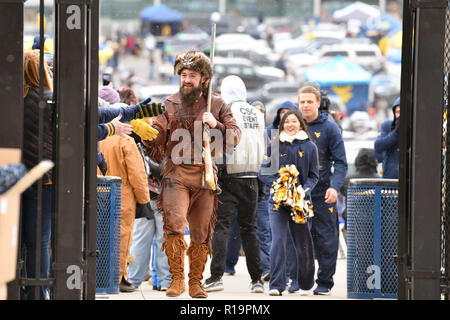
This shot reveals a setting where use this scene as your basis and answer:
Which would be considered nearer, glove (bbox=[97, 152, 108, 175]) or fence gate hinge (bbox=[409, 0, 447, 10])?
fence gate hinge (bbox=[409, 0, 447, 10])

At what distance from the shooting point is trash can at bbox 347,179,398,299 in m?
8.79

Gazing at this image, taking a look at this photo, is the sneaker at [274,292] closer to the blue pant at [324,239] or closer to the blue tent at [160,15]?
the blue pant at [324,239]

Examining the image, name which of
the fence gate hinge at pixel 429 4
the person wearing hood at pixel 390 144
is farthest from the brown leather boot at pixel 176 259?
the person wearing hood at pixel 390 144

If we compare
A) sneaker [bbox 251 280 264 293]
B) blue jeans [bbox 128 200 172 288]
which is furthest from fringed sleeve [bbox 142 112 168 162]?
sneaker [bbox 251 280 264 293]

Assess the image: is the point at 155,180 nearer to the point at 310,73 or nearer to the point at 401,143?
the point at 401,143

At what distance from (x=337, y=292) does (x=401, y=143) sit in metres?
3.53

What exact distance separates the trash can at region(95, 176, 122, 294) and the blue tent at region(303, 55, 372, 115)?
2797 cm

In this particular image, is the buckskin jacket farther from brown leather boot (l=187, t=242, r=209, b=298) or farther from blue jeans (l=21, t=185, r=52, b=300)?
blue jeans (l=21, t=185, r=52, b=300)

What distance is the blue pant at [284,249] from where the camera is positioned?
353 inches

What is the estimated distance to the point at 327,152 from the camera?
377 inches

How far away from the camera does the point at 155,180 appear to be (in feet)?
31.1

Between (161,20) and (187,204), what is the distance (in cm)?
5326

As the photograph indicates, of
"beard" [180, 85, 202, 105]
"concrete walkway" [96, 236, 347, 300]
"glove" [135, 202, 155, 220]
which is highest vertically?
"beard" [180, 85, 202, 105]

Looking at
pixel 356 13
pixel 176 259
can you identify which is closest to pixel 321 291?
pixel 176 259
